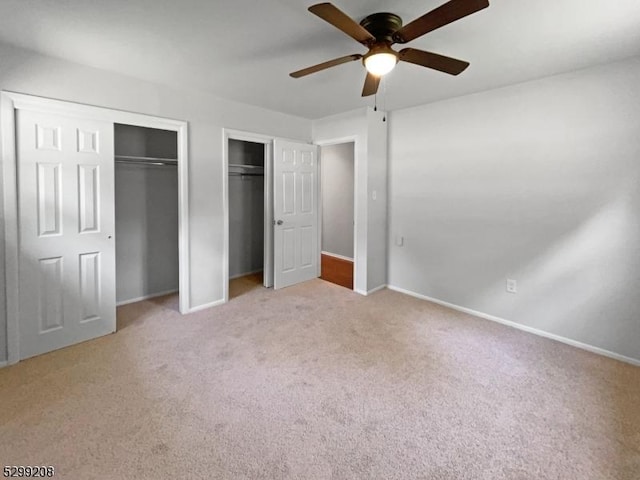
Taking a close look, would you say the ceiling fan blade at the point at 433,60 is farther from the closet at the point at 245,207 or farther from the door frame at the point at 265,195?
the closet at the point at 245,207

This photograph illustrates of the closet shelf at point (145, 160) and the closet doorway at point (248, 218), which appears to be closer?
the closet shelf at point (145, 160)

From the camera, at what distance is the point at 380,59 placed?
6.33ft

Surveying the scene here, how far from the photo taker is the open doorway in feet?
19.0

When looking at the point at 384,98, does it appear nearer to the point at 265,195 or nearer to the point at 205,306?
the point at 265,195

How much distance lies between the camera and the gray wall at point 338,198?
5840 mm

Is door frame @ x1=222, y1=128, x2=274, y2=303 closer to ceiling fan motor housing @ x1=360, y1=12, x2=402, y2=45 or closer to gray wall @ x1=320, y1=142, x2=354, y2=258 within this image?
gray wall @ x1=320, y1=142, x2=354, y2=258

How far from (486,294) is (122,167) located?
13.8 feet

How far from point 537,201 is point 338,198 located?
350 centimetres

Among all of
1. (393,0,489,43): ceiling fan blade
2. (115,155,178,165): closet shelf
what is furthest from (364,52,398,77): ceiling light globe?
(115,155,178,165): closet shelf

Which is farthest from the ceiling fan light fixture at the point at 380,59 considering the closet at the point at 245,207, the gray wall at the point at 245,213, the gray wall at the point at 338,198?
the gray wall at the point at 338,198

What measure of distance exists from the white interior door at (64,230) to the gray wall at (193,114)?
0.17 m

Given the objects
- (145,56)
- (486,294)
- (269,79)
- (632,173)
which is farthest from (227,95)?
(632,173)

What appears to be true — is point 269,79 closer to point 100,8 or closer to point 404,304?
point 100,8

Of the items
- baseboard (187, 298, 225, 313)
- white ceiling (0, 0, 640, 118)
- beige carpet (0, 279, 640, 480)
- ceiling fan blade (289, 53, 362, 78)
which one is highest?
white ceiling (0, 0, 640, 118)
